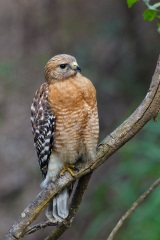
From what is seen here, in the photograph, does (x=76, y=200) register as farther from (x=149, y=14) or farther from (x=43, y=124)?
(x=149, y=14)

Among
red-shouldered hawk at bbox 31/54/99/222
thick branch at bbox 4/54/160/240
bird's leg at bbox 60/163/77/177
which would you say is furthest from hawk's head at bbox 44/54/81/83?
thick branch at bbox 4/54/160/240

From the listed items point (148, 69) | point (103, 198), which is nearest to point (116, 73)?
point (148, 69)

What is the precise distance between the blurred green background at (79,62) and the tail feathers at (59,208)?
3.05 m

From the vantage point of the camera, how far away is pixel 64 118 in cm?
368

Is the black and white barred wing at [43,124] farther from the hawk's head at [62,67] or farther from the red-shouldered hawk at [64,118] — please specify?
the hawk's head at [62,67]

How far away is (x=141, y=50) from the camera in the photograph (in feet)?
25.2

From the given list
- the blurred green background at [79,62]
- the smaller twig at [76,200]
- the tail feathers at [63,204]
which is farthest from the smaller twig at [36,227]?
the blurred green background at [79,62]

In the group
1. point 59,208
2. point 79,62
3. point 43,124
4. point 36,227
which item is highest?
point 43,124

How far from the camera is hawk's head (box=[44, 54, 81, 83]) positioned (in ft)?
12.1

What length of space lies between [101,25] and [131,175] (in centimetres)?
321

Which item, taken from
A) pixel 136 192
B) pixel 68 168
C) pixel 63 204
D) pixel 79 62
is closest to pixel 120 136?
pixel 68 168

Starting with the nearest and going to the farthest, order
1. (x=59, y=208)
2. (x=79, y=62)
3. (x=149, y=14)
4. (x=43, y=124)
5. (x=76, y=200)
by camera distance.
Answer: (x=149, y=14) → (x=76, y=200) → (x=59, y=208) → (x=43, y=124) → (x=79, y=62)

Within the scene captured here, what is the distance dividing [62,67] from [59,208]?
36.9 inches

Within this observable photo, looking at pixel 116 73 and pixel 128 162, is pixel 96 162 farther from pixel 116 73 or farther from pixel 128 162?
pixel 116 73
